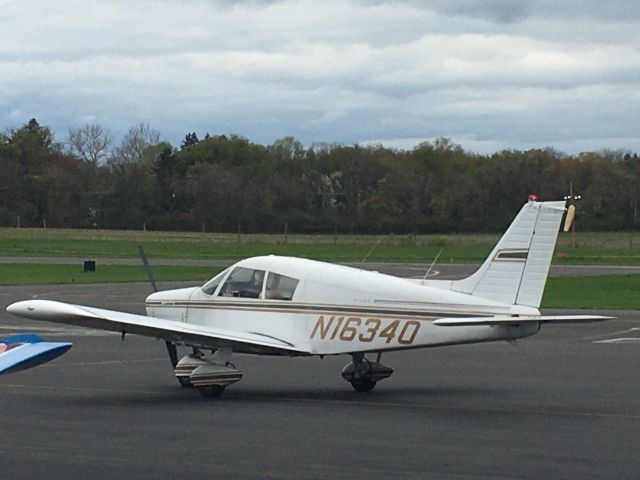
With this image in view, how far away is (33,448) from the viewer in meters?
11.8

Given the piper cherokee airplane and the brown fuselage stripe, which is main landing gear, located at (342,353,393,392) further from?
the brown fuselage stripe

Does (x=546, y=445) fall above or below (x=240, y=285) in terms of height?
below

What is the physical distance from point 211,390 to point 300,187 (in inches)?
3154

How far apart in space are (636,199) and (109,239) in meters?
33.5

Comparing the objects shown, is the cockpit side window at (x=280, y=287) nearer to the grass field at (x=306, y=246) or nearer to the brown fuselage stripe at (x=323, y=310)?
the brown fuselage stripe at (x=323, y=310)

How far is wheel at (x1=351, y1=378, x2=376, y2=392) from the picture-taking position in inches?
642

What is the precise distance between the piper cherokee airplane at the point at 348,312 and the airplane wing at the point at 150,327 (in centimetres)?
1

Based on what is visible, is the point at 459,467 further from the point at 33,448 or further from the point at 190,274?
the point at 190,274

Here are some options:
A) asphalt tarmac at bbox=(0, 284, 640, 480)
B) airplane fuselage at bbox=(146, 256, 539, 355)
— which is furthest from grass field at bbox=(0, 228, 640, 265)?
airplane fuselage at bbox=(146, 256, 539, 355)

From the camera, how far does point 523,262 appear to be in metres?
15.3

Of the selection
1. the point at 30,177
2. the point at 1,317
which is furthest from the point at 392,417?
the point at 30,177

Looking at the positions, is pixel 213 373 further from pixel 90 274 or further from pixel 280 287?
pixel 90 274

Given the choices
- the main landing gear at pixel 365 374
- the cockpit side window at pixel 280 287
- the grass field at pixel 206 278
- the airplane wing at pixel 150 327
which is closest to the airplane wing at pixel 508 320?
the main landing gear at pixel 365 374

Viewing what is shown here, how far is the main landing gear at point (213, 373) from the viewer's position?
51.2 feet
